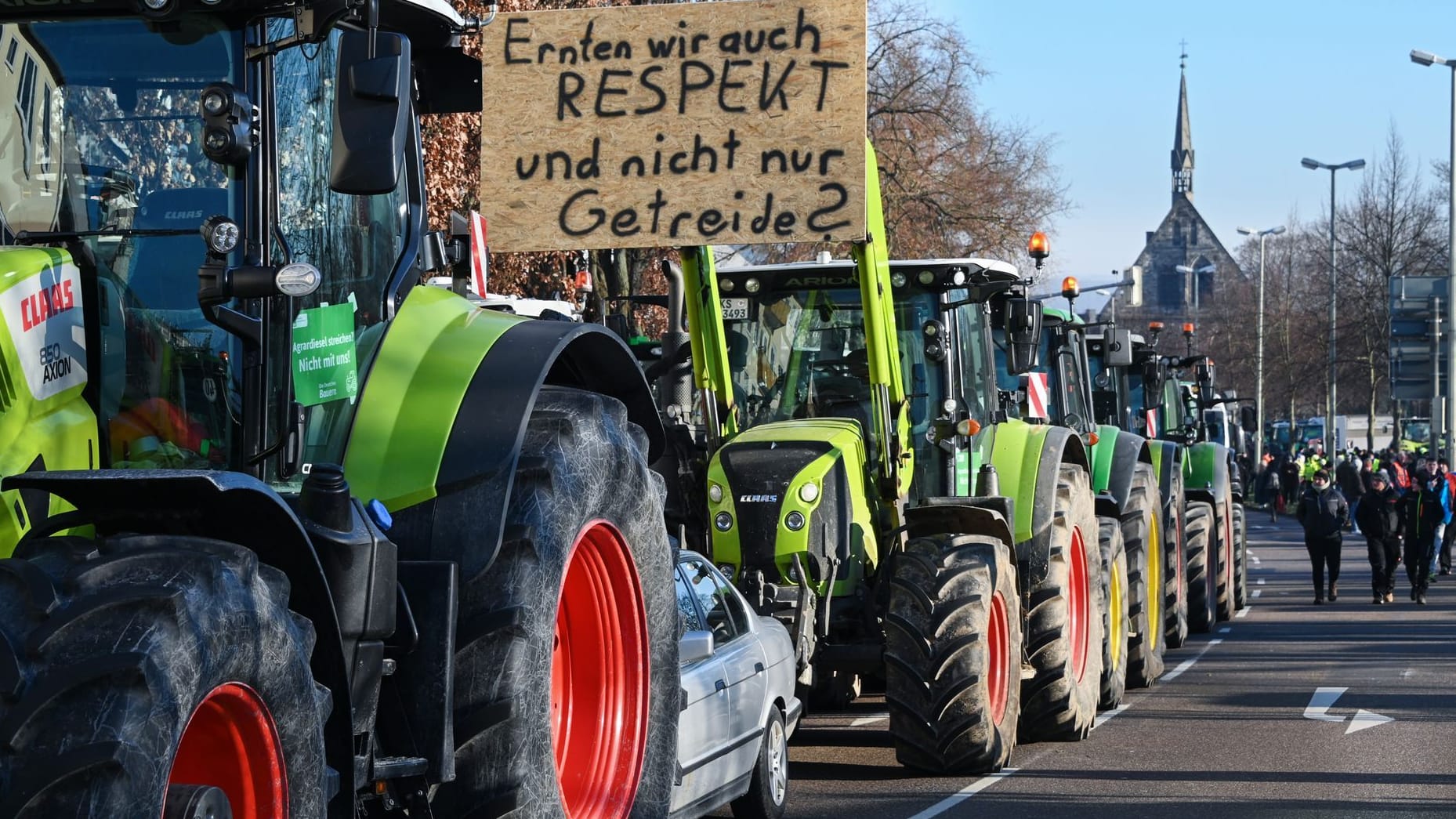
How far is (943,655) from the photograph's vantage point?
9.55m

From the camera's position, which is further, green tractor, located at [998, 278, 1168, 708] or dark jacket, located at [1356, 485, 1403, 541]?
dark jacket, located at [1356, 485, 1403, 541]

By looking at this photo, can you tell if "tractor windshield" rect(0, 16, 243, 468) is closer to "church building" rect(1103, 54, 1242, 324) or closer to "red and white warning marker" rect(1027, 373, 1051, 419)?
"red and white warning marker" rect(1027, 373, 1051, 419)

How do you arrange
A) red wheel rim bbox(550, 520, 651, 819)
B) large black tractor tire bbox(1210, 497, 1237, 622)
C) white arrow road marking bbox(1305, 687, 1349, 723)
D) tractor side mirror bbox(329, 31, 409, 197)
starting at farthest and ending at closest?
large black tractor tire bbox(1210, 497, 1237, 622)
white arrow road marking bbox(1305, 687, 1349, 723)
red wheel rim bbox(550, 520, 651, 819)
tractor side mirror bbox(329, 31, 409, 197)

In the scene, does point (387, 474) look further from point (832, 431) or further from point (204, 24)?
point (832, 431)

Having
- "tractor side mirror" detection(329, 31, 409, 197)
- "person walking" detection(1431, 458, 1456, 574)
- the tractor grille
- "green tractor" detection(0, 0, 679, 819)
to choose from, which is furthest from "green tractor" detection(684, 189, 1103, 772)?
"person walking" detection(1431, 458, 1456, 574)

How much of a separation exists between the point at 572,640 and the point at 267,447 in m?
1.31

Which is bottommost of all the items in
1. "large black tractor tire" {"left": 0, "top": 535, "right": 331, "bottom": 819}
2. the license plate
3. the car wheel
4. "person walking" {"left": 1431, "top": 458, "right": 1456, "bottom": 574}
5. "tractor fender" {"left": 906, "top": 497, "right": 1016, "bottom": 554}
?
"person walking" {"left": 1431, "top": 458, "right": 1456, "bottom": 574}

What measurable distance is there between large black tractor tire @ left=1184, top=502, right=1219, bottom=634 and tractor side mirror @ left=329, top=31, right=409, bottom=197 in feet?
49.5

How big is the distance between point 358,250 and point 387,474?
2.20 ft

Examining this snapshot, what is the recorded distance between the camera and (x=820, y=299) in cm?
1096

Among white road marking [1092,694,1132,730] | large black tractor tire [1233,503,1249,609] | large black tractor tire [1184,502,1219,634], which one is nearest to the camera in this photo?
white road marking [1092,694,1132,730]

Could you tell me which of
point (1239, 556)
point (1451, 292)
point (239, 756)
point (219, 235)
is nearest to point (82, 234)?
point (219, 235)

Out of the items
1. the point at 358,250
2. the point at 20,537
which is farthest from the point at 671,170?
the point at 20,537

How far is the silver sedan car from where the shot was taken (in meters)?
7.53
